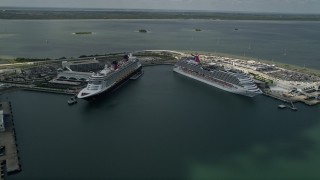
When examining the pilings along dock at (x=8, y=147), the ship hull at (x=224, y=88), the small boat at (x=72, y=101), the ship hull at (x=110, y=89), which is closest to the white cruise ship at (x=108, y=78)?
the ship hull at (x=110, y=89)

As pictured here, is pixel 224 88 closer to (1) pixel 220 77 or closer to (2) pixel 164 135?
(1) pixel 220 77

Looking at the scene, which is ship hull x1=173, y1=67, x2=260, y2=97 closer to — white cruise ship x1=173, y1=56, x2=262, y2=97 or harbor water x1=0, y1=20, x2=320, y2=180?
white cruise ship x1=173, y1=56, x2=262, y2=97

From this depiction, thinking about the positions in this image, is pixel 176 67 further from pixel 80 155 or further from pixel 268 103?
pixel 80 155

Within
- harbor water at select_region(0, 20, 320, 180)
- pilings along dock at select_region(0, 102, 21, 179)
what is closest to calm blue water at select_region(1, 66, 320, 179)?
harbor water at select_region(0, 20, 320, 180)

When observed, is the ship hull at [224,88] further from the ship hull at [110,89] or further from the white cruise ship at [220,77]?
the ship hull at [110,89]

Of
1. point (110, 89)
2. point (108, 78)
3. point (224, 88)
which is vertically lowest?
point (224, 88)

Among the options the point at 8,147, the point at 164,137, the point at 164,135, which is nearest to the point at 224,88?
the point at 164,135
